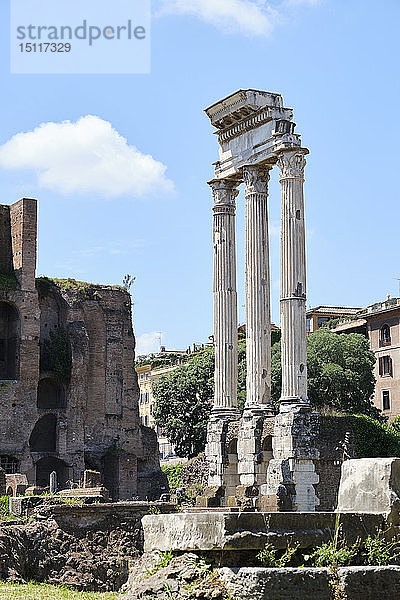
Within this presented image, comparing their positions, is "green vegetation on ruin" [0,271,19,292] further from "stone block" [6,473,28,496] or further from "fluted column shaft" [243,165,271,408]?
"fluted column shaft" [243,165,271,408]

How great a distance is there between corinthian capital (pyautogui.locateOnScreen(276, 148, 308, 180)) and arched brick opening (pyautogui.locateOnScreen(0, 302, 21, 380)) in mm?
19276

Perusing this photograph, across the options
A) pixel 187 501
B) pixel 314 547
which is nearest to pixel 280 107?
pixel 187 501

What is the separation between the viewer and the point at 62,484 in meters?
41.5

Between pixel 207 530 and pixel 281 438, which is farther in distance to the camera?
pixel 281 438

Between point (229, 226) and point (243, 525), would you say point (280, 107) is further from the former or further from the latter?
point (243, 525)

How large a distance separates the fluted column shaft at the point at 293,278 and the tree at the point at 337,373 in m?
17.8

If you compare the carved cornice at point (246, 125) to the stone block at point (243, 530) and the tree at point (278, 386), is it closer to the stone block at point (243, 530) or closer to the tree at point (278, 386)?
the tree at point (278, 386)

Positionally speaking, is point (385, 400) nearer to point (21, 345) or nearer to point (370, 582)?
point (21, 345)

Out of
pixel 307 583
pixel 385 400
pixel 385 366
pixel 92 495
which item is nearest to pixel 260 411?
pixel 92 495

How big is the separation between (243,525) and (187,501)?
86.0ft

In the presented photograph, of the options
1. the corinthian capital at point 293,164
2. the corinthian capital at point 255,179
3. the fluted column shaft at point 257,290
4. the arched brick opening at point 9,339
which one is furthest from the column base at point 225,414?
the arched brick opening at point 9,339

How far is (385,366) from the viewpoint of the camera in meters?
56.8

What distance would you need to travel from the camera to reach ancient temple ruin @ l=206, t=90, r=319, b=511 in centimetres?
2480

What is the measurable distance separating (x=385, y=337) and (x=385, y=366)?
1.76m
